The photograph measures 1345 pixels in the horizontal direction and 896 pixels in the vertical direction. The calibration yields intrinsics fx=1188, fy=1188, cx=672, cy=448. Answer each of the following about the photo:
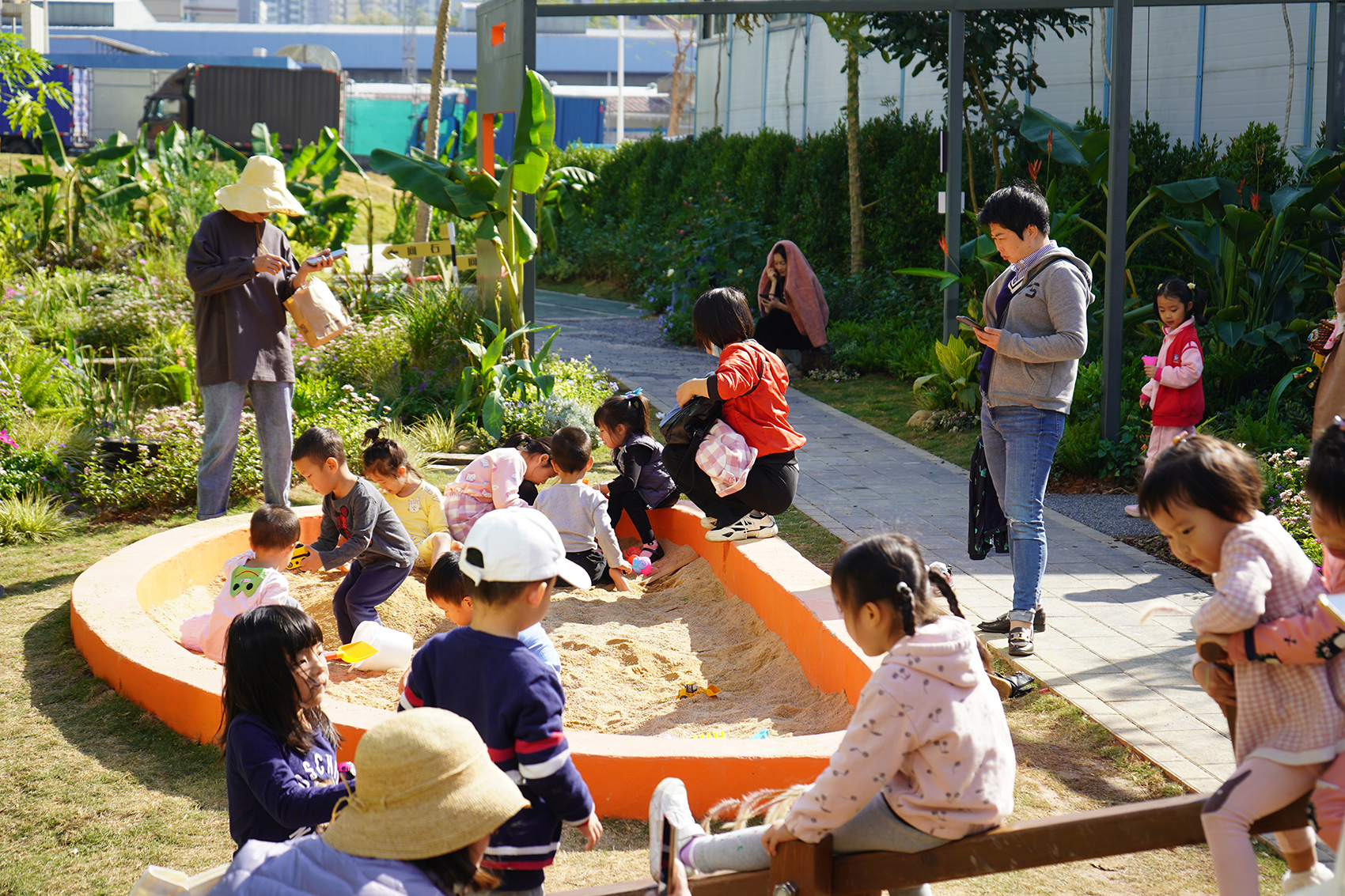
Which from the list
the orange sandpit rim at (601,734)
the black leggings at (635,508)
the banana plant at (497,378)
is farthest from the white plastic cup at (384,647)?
the banana plant at (497,378)

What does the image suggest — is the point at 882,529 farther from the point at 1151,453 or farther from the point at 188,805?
the point at 188,805

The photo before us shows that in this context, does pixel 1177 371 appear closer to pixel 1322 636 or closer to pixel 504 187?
pixel 504 187

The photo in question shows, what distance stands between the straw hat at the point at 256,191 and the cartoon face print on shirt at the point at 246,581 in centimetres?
259

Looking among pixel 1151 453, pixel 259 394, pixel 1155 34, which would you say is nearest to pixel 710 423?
pixel 259 394

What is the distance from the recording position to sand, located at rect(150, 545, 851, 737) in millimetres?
4414

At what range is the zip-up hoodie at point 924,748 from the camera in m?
2.45

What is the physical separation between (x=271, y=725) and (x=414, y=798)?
2.75 ft

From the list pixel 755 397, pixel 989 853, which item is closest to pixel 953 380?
pixel 755 397

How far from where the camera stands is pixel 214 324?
249 inches

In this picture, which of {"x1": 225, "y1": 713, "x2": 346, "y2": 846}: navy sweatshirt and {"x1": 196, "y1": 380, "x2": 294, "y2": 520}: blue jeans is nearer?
{"x1": 225, "y1": 713, "x2": 346, "y2": 846}: navy sweatshirt

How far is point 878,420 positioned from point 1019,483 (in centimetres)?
563

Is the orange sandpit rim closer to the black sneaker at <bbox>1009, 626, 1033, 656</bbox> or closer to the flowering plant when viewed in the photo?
the black sneaker at <bbox>1009, 626, 1033, 656</bbox>

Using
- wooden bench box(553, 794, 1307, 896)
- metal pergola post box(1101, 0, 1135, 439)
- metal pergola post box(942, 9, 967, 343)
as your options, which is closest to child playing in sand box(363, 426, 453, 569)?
wooden bench box(553, 794, 1307, 896)

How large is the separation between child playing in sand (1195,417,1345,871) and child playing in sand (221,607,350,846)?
2026 millimetres
